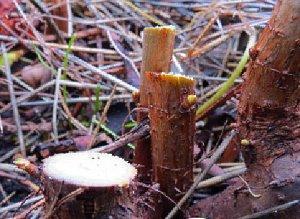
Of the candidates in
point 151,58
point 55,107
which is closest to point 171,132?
point 151,58

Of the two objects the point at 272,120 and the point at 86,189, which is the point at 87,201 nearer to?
the point at 86,189

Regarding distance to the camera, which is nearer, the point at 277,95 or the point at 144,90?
the point at 277,95

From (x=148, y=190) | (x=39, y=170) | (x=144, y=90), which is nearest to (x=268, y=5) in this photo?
(x=144, y=90)

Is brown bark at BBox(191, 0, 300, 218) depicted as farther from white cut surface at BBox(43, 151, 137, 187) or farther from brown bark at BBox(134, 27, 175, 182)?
white cut surface at BBox(43, 151, 137, 187)

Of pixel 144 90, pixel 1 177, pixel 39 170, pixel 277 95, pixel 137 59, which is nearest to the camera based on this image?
pixel 39 170

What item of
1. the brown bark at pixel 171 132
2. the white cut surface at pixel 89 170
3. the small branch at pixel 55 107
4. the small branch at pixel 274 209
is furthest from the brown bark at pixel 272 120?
the small branch at pixel 55 107

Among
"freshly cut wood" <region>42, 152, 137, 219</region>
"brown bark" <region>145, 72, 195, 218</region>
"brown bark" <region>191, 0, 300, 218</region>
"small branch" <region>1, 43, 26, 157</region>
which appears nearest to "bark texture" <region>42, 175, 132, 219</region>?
"freshly cut wood" <region>42, 152, 137, 219</region>

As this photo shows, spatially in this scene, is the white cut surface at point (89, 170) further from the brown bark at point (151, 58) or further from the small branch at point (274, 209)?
the small branch at point (274, 209)

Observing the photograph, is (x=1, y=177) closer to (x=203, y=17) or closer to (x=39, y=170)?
(x=39, y=170)
